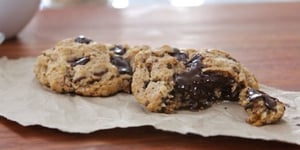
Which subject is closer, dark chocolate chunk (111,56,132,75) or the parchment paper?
the parchment paper

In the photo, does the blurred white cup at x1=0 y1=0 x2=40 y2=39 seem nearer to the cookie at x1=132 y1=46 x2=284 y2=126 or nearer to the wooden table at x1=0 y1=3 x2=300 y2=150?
the wooden table at x1=0 y1=3 x2=300 y2=150

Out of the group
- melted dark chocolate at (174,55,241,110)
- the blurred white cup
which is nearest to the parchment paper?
melted dark chocolate at (174,55,241,110)

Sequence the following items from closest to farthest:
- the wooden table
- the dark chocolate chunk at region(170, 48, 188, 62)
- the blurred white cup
→ the wooden table < the dark chocolate chunk at region(170, 48, 188, 62) < the blurred white cup

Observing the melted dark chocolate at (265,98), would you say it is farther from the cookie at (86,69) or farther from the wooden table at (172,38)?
the cookie at (86,69)

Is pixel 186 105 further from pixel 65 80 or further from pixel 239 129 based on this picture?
pixel 65 80

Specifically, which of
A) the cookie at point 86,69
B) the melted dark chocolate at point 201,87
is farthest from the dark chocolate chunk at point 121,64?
the melted dark chocolate at point 201,87

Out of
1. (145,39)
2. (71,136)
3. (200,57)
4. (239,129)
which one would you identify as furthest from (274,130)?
(145,39)

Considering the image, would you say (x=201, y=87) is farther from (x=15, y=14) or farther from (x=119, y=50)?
(x=15, y=14)

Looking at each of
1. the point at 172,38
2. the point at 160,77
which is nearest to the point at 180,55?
the point at 160,77
